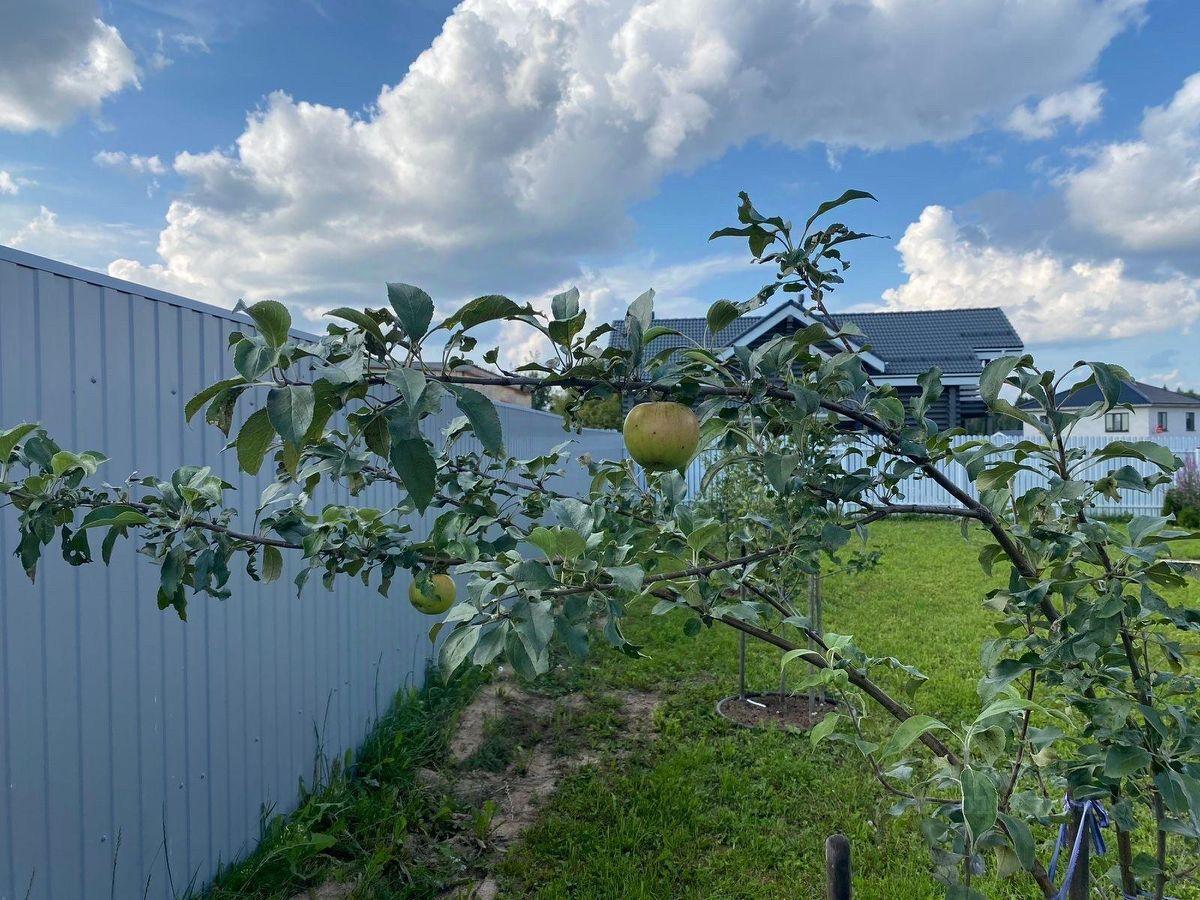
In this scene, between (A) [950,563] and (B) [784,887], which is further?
(A) [950,563]

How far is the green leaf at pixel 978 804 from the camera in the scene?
38.1 inches

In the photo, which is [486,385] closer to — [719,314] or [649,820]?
[719,314]

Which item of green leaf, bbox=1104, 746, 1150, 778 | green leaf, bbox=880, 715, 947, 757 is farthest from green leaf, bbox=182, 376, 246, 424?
green leaf, bbox=1104, 746, 1150, 778

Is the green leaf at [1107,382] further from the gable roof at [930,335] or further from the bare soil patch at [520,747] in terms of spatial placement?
the gable roof at [930,335]

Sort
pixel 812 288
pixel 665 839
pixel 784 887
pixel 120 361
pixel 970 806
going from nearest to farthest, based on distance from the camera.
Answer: pixel 970 806
pixel 812 288
pixel 120 361
pixel 784 887
pixel 665 839

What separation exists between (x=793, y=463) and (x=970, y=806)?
520 mm

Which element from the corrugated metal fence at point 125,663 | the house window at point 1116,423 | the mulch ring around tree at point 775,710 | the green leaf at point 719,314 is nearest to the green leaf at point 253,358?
the green leaf at point 719,314

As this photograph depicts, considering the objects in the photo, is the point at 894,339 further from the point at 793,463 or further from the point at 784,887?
the point at 793,463

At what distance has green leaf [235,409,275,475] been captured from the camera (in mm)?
963

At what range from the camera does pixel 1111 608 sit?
121 cm

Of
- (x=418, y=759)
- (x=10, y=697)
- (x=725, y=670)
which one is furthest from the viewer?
(x=725, y=670)

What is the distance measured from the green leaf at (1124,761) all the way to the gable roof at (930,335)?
1369 cm

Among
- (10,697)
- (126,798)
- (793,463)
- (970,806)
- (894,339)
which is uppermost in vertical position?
(894,339)

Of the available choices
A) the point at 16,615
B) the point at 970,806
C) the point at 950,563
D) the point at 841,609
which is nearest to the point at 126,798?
the point at 16,615
